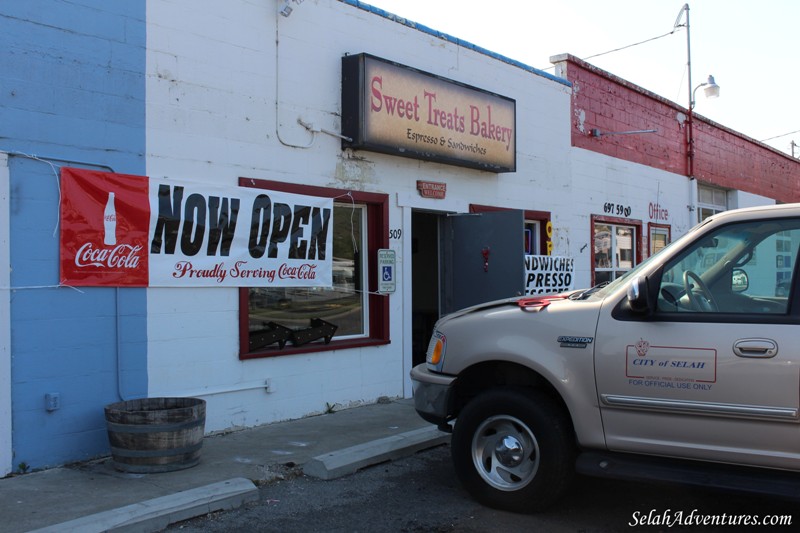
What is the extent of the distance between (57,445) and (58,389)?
1.53ft

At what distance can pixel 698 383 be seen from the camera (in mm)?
4402

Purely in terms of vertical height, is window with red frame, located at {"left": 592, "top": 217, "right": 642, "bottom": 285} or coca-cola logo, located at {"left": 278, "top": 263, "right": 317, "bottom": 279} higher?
window with red frame, located at {"left": 592, "top": 217, "right": 642, "bottom": 285}

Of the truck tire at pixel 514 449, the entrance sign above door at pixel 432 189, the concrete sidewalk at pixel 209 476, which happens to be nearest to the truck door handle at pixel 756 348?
the truck tire at pixel 514 449

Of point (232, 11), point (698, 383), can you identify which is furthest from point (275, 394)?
point (698, 383)

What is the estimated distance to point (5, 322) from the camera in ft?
19.2

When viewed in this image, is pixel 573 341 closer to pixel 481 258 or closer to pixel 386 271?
pixel 386 271

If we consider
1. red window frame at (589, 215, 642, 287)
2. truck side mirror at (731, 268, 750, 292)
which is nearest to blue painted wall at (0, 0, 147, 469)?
truck side mirror at (731, 268, 750, 292)

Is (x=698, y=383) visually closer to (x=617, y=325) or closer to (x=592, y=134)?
(x=617, y=325)

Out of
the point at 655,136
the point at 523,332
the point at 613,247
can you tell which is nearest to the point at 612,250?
the point at 613,247

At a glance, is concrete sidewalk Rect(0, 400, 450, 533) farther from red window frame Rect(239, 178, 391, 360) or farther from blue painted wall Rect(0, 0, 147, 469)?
red window frame Rect(239, 178, 391, 360)

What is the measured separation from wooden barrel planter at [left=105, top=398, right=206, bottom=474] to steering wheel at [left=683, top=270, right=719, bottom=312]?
3941 mm

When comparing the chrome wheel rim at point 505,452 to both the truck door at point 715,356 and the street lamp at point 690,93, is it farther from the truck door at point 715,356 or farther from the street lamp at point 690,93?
the street lamp at point 690,93

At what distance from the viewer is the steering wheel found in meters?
4.59

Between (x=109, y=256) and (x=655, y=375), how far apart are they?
4.66 meters
